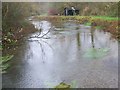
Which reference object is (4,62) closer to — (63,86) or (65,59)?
(65,59)

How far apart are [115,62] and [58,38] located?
2.32 ft

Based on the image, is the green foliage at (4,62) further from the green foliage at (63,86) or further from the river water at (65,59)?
the green foliage at (63,86)

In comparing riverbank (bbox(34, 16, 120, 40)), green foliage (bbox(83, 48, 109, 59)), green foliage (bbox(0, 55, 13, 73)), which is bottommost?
green foliage (bbox(0, 55, 13, 73))

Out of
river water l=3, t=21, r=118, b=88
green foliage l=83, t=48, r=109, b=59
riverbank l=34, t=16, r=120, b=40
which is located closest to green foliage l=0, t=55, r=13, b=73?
river water l=3, t=21, r=118, b=88

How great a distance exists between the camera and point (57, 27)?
277cm

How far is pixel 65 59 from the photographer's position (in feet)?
8.20

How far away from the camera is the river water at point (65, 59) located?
2.14m

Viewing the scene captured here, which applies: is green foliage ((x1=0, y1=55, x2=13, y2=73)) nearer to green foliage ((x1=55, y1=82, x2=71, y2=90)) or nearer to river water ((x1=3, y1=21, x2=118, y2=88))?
river water ((x1=3, y1=21, x2=118, y2=88))

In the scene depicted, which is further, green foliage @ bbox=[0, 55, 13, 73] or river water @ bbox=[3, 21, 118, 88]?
green foliage @ bbox=[0, 55, 13, 73]

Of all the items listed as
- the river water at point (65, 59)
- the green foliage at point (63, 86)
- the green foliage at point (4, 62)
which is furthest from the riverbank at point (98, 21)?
the green foliage at point (63, 86)

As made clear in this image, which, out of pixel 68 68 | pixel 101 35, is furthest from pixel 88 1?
pixel 68 68

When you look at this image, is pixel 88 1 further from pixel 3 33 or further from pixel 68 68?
pixel 3 33

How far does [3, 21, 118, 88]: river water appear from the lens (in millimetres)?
2141

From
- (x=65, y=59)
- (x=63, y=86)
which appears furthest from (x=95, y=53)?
(x=63, y=86)
